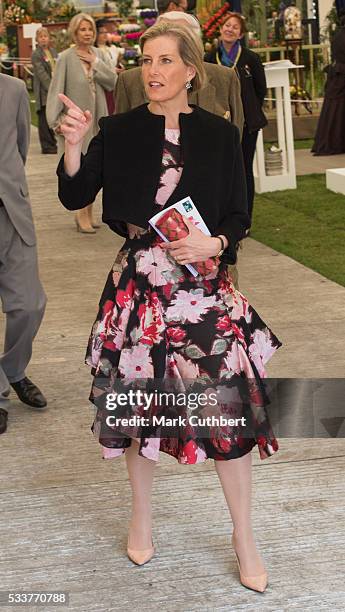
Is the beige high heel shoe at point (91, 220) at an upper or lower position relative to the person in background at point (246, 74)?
lower

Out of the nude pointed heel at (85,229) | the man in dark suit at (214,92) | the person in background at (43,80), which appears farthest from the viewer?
the person in background at (43,80)

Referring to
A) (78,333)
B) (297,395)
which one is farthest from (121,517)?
(78,333)

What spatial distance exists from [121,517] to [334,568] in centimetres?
93

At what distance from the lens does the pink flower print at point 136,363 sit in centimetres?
395

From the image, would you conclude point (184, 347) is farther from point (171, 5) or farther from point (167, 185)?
point (171, 5)

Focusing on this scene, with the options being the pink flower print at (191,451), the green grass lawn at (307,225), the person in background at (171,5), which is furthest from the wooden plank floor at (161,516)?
the person in background at (171,5)

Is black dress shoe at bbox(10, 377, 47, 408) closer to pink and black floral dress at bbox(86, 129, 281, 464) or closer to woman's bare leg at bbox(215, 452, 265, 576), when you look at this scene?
pink and black floral dress at bbox(86, 129, 281, 464)

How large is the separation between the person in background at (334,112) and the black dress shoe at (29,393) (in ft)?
35.7

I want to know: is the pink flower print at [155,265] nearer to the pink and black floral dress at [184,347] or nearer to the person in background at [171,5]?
the pink and black floral dress at [184,347]

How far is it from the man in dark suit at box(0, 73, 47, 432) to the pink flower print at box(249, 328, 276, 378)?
1.96 metres

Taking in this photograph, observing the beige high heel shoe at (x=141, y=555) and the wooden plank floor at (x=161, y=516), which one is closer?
the wooden plank floor at (x=161, y=516)

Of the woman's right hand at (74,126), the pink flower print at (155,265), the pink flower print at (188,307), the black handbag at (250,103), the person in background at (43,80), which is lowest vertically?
the person in background at (43,80)

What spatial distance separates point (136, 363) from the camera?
398 centimetres

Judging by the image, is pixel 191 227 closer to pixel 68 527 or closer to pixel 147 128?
pixel 147 128
